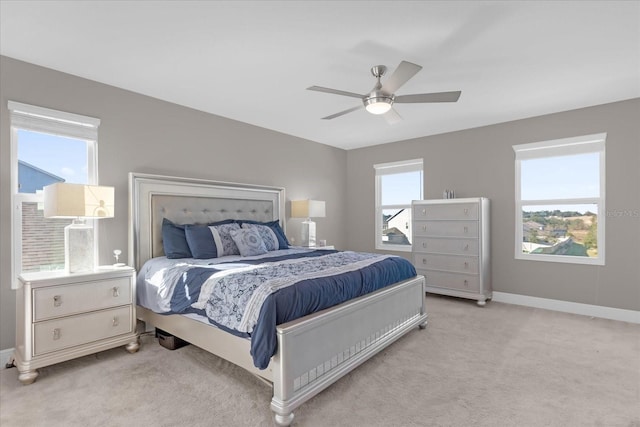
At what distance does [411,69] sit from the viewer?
2.19m

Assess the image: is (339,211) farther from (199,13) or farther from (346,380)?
(199,13)

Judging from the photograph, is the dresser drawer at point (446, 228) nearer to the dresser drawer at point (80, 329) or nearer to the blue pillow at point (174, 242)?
the blue pillow at point (174, 242)

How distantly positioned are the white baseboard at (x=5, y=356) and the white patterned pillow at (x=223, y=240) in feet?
5.84

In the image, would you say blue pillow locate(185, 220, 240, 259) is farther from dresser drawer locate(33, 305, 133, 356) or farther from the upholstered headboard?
dresser drawer locate(33, 305, 133, 356)

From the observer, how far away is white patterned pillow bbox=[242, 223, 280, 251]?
377 centimetres

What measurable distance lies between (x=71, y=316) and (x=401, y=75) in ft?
10.1

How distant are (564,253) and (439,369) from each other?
282 centimetres

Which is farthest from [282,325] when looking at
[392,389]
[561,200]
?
[561,200]

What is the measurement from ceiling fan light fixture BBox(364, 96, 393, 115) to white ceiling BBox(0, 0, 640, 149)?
13.6 inches

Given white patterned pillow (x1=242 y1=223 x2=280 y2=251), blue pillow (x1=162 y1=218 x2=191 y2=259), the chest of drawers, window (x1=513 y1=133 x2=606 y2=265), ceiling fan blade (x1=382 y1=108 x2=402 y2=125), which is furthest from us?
the chest of drawers

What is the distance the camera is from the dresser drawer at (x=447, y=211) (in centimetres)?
438

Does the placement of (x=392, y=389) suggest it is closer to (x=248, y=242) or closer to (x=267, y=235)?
→ (x=248, y=242)

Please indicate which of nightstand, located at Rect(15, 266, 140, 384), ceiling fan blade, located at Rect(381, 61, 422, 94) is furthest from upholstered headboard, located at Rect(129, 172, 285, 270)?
ceiling fan blade, located at Rect(381, 61, 422, 94)

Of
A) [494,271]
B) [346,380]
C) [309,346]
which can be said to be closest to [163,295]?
[309,346]
